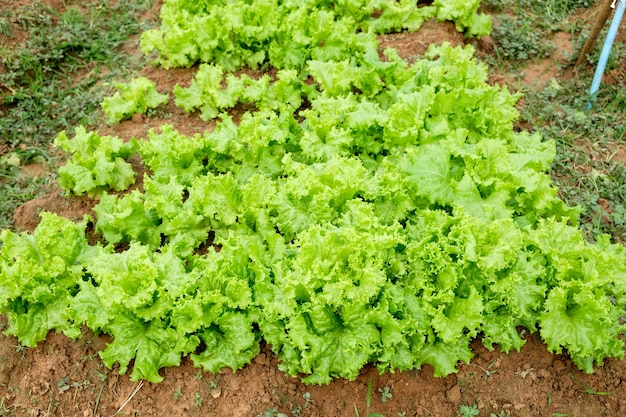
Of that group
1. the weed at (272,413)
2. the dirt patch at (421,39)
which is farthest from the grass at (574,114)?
the weed at (272,413)

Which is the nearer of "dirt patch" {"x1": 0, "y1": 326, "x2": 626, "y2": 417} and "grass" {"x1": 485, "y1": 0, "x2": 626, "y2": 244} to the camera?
"dirt patch" {"x1": 0, "y1": 326, "x2": 626, "y2": 417}

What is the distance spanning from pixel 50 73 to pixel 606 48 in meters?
5.99

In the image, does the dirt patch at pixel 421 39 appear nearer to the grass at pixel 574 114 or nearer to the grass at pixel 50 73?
the grass at pixel 574 114

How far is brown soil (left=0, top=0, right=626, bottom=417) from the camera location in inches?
148

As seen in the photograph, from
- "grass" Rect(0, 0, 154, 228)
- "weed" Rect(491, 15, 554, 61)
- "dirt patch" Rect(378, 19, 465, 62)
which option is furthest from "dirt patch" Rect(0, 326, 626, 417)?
"weed" Rect(491, 15, 554, 61)

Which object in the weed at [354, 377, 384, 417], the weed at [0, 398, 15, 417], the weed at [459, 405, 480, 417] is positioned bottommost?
the weed at [0, 398, 15, 417]

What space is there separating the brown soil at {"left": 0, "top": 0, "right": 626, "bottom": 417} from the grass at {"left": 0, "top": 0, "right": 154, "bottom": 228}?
1.78 metres

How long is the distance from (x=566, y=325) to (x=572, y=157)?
2.33m

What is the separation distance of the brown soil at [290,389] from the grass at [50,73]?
5.84ft

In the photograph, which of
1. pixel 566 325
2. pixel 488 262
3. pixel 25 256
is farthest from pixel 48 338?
pixel 566 325

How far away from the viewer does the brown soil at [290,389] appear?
3.77 metres

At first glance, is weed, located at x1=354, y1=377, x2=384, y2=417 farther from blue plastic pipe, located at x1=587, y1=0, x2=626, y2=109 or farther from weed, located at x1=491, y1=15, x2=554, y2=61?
weed, located at x1=491, y1=15, x2=554, y2=61

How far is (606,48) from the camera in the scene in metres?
5.68

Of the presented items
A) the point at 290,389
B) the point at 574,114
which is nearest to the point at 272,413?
the point at 290,389
